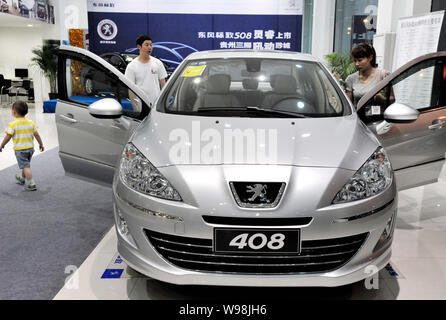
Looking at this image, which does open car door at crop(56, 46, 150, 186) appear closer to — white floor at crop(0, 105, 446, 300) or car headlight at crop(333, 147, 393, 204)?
white floor at crop(0, 105, 446, 300)

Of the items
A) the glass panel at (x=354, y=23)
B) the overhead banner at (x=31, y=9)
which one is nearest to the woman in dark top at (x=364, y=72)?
the glass panel at (x=354, y=23)

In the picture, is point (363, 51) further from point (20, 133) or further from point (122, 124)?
point (20, 133)

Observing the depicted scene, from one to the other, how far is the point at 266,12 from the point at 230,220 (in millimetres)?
8490

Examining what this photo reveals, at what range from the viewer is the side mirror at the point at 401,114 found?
229 cm

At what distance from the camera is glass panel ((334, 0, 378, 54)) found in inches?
332

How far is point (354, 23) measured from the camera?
9.86m

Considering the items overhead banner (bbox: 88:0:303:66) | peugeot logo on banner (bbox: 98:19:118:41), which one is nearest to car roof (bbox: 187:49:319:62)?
overhead banner (bbox: 88:0:303:66)

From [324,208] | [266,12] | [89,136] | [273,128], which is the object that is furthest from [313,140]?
[266,12]

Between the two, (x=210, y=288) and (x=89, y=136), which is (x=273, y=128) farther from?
(x=89, y=136)

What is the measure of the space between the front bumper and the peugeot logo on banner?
8.42m

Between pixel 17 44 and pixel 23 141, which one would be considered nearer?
pixel 23 141

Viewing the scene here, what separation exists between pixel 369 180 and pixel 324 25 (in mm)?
10443

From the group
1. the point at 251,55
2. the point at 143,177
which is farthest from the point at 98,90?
the point at 143,177
